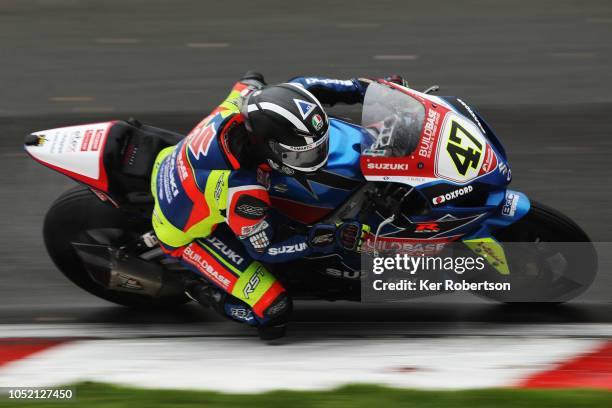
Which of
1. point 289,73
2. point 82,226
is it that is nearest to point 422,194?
point 82,226

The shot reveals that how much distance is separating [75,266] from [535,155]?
3202 millimetres

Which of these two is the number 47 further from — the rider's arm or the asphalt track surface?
the asphalt track surface

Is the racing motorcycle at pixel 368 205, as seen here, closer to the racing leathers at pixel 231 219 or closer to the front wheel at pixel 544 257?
the front wheel at pixel 544 257

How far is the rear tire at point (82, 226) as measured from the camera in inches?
232

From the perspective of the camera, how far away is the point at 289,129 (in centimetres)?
482

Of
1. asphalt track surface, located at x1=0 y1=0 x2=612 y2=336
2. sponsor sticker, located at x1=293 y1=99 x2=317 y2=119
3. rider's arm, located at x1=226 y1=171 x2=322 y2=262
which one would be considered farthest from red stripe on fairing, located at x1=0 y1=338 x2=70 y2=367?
sponsor sticker, located at x1=293 y1=99 x2=317 y2=119

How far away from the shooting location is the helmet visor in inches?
191

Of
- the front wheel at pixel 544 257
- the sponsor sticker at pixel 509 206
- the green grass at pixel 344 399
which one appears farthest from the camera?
the front wheel at pixel 544 257

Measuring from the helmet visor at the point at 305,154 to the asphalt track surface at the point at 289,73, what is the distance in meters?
1.31

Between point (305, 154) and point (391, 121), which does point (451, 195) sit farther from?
point (305, 154)

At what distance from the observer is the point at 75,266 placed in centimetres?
598

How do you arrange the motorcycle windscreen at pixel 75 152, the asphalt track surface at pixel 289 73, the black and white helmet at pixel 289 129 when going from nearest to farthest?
the black and white helmet at pixel 289 129 → the motorcycle windscreen at pixel 75 152 → the asphalt track surface at pixel 289 73

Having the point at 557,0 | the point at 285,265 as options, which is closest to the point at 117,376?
the point at 285,265

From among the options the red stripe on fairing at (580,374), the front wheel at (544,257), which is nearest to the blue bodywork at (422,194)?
the front wheel at (544,257)
